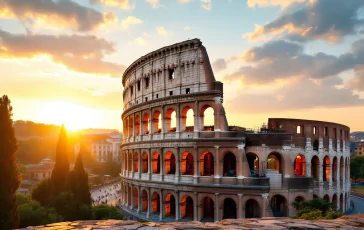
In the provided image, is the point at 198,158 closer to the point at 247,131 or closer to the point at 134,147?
the point at 247,131

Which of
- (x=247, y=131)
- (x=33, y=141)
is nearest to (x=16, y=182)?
(x=247, y=131)

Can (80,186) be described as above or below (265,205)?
above

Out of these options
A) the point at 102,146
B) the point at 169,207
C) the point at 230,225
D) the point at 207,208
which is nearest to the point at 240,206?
the point at 207,208

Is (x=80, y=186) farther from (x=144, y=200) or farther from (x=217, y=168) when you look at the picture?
(x=217, y=168)

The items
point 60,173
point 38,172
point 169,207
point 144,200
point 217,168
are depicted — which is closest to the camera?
point 217,168

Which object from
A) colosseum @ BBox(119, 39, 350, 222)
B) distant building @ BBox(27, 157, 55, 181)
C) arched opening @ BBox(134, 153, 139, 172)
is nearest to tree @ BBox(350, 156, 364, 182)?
colosseum @ BBox(119, 39, 350, 222)

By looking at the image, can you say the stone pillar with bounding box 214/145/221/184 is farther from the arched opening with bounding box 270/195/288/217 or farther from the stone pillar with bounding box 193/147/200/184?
the arched opening with bounding box 270/195/288/217
